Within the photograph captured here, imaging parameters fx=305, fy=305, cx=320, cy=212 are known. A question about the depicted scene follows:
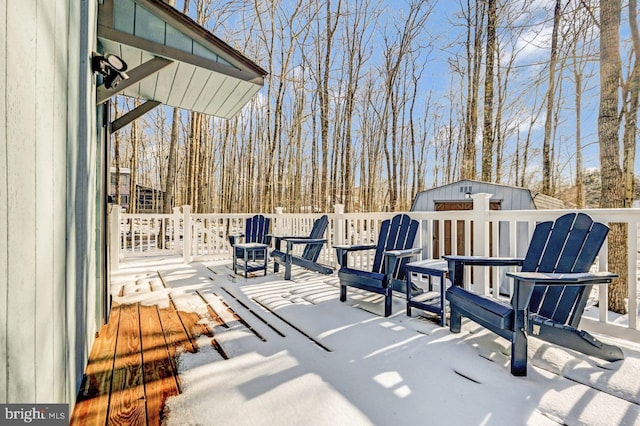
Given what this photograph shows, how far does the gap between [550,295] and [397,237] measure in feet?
4.71

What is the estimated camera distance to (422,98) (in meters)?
15.9

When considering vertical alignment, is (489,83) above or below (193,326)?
above

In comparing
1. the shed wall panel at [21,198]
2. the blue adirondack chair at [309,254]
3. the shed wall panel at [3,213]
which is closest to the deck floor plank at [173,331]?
the shed wall panel at [21,198]

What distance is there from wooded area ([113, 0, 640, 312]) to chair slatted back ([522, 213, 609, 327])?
335cm

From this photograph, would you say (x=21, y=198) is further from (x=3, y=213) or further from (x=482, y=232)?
(x=482, y=232)

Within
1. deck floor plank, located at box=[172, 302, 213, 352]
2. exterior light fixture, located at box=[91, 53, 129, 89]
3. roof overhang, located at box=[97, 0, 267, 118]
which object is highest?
roof overhang, located at box=[97, 0, 267, 118]

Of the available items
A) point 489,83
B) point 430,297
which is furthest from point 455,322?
point 489,83

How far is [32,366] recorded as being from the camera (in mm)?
991

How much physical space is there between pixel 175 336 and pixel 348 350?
4.64 ft

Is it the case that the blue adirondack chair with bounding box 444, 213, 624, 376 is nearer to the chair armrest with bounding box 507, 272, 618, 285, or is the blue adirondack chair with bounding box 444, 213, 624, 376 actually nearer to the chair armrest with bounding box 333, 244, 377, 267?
the chair armrest with bounding box 507, 272, 618, 285

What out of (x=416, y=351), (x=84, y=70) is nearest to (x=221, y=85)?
(x=84, y=70)

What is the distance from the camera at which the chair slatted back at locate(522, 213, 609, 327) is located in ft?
6.62

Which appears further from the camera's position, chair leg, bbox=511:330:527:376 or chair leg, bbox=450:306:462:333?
chair leg, bbox=450:306:462:333

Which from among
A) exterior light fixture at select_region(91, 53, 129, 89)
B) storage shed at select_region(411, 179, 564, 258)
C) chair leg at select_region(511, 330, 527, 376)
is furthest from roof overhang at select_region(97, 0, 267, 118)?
storage shed at select_region(411, 179, 564, 258)
